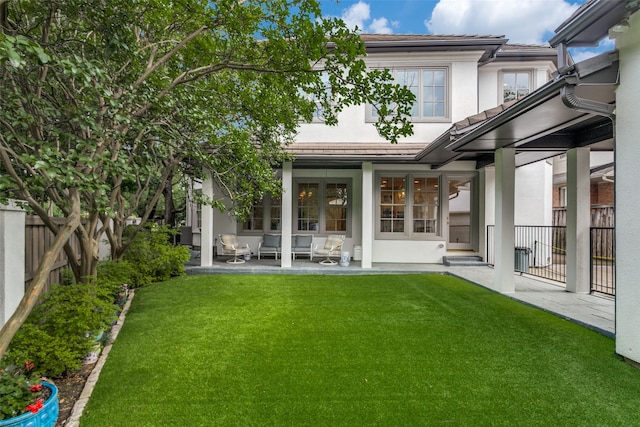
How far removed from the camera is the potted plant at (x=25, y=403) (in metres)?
2.13

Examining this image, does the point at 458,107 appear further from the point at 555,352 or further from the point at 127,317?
the point at 127,317

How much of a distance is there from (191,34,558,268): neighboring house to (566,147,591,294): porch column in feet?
9.67

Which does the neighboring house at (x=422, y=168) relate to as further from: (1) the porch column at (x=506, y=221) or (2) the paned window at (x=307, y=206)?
(1) the porch column at (x=506, y=221)

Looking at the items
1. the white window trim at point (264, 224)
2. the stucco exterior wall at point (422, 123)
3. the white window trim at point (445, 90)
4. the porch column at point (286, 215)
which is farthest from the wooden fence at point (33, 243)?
the white window trim at point (445, 90)

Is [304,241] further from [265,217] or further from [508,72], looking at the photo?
[508,72]

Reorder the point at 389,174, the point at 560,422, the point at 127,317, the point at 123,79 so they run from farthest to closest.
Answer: the point at 389,174
the point at 127,317
the point at 123,79
the point at 560,422

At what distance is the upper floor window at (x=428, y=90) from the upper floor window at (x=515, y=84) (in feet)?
6.43

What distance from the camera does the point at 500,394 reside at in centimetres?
287

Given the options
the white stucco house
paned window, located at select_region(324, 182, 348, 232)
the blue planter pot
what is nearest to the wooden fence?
the blue planter pot

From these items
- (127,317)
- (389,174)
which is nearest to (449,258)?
(389,174)

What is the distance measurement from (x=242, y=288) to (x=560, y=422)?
5.57 metres

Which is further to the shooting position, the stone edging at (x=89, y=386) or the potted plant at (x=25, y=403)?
the stone edging at (x=89, y=386)

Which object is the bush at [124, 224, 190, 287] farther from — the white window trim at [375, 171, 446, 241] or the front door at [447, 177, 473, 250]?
→ the front door at [447, 177, 473, 250]

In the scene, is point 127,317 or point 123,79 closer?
point 123,79
